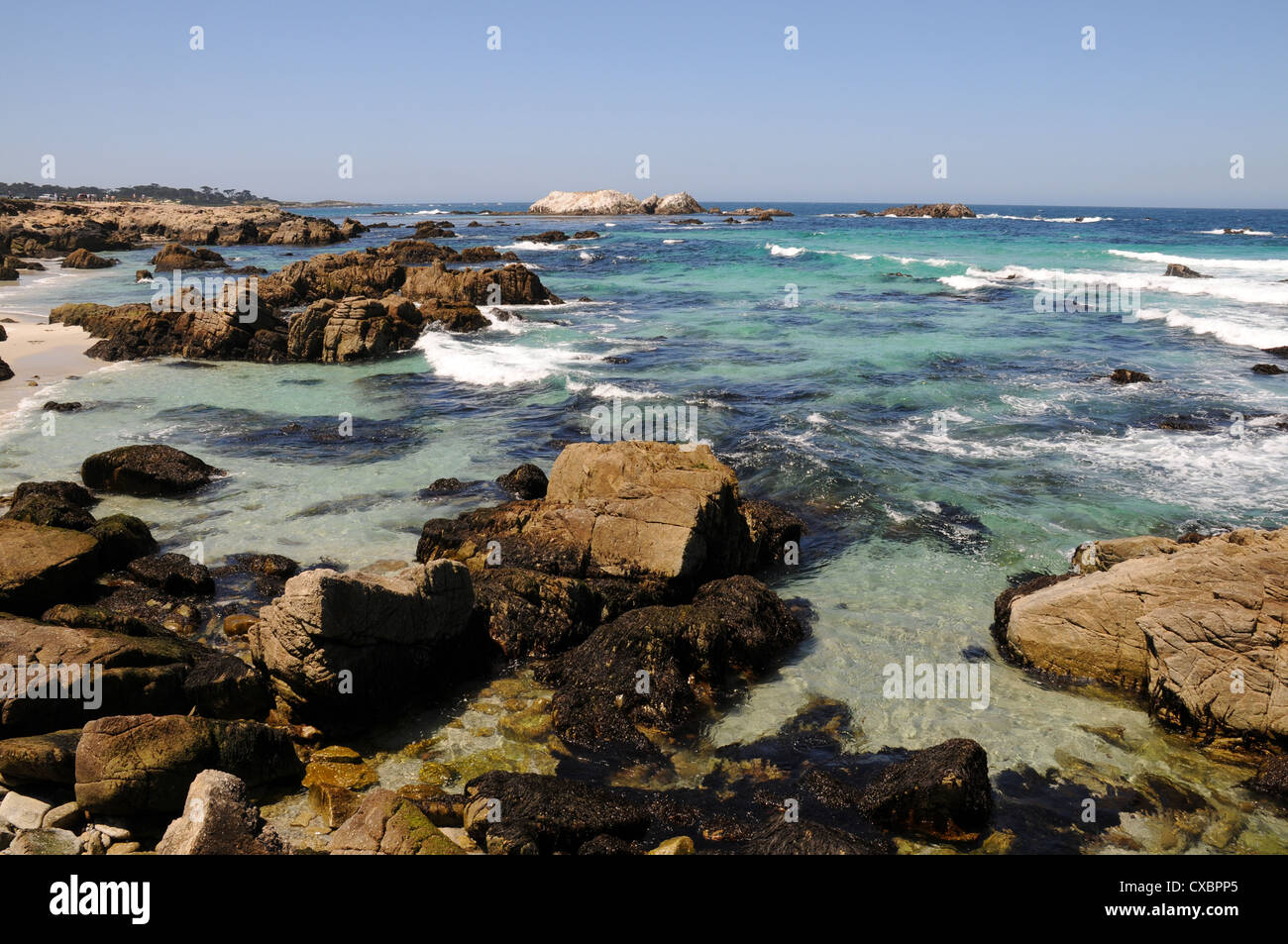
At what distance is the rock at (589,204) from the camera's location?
465ft

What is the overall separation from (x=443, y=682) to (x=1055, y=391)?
63.3ft

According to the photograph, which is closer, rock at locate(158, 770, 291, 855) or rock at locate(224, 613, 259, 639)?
rock at locate(158, 770, 291, 855)

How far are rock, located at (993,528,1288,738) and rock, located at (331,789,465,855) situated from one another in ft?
22.6

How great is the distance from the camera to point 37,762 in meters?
6.48

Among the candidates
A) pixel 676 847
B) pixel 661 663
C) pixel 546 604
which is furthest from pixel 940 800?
pixel 546 604

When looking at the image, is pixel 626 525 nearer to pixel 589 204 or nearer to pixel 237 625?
pixel 237 625

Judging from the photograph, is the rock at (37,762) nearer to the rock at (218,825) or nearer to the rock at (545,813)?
the rock at (218,825)

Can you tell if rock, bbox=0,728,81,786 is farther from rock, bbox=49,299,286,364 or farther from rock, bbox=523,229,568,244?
rock, bbox=523,229,568,244

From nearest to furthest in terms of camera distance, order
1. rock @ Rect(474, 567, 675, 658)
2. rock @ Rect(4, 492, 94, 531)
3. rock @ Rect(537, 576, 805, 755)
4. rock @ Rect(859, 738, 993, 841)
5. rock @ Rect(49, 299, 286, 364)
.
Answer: rock @ Rect(859, 738, 993, 841)
rock @ Rect(537, 576, 805, 755)
rock @ Rect(474, 567, 675, 658)
rock @ Rect(4, 492, 94, 531)
rock @ Rect(49, 299, 286, 364)

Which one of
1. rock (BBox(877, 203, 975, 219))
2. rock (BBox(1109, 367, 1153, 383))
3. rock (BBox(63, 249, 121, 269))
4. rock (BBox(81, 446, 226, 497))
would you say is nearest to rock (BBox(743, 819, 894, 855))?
rock (BBox(81, 446, 226, 497))

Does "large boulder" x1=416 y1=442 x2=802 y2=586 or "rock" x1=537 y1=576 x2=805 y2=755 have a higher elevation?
"large boulder" x1=416 y1=442 x2=802 y2=586

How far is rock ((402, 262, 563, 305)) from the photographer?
122 ft

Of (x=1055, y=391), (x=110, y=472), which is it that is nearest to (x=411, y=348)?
(x=110, y=472)

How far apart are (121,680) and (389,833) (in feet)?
11.2
